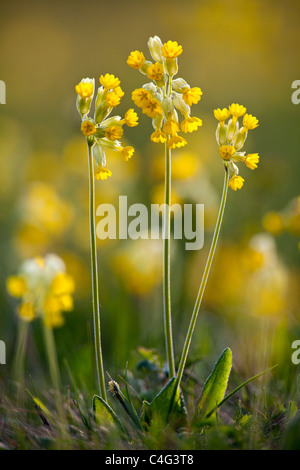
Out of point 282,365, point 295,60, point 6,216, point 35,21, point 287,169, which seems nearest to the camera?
point 282,365

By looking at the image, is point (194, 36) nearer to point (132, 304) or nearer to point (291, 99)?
point (291, 99)

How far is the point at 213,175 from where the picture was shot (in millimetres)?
2879

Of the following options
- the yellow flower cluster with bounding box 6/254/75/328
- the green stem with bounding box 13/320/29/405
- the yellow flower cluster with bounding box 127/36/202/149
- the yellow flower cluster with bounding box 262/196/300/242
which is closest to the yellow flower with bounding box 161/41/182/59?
the yellow flower cluster with bounding box 127/36/202/149

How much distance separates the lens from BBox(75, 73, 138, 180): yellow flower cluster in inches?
38.9

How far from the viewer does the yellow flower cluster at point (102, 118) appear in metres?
0.99

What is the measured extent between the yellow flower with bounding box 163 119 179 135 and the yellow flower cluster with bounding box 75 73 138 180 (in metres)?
0.06

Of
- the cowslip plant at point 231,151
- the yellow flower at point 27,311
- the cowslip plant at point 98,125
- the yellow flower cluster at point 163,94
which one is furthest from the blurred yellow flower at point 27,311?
the yellow flower cluster at point 163,94

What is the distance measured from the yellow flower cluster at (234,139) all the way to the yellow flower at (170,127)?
0.27 feet

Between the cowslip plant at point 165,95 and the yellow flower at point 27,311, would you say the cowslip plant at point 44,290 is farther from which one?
the cowslip plant at point 165,95

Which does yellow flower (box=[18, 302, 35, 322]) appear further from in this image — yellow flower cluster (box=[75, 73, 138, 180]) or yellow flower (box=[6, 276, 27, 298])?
yellow flower cluster (box=[75, 73, 138, 180])

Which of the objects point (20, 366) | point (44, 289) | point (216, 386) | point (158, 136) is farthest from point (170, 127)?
point (20, 366)

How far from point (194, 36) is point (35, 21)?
1319 mm

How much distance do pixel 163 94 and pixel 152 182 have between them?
1.53 meters
